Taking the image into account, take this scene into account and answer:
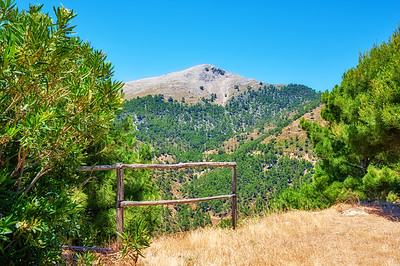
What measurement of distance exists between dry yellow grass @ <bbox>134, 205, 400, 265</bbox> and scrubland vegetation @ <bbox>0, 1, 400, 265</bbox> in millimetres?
26

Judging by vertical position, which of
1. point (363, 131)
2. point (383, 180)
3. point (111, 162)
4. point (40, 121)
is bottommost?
point (383, 180)

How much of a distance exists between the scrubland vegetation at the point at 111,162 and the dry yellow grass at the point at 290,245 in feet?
0.09

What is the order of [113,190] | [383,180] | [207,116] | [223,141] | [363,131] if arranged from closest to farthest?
[113,190], [363,131], [383,180], [223,141], [207,116]

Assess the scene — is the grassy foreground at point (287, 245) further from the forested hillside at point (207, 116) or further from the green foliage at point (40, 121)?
the forested hillside at point (207, 116)

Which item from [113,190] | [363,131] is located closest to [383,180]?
[363,131]

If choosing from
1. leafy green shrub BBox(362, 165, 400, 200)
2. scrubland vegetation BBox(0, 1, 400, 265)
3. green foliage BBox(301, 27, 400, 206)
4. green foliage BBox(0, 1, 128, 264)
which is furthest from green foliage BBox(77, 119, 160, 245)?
leafy green shrub BBox(362, 165, 400, 200)

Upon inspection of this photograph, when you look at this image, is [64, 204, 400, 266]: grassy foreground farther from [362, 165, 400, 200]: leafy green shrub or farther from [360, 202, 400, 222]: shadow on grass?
[362, 165, 400, 200]: leafy green shrub

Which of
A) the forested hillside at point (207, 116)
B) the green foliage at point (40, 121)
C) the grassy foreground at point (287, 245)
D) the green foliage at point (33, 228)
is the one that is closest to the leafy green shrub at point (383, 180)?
the grassy foreground at point (287, 245)

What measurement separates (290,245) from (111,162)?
4.14m

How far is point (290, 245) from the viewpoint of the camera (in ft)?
12.9

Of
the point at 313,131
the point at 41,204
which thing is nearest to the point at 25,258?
the point at 41,204

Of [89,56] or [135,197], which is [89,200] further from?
[89,56]

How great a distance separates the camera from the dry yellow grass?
3248 mm

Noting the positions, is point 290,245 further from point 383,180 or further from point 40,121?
point 383,180
